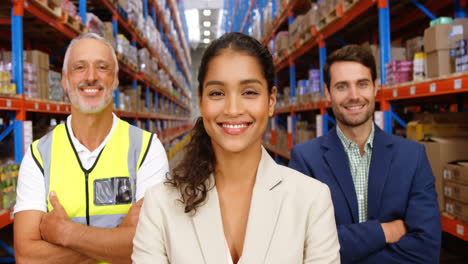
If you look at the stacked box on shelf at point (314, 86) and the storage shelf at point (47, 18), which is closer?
the storage shelf at point (47, 18)

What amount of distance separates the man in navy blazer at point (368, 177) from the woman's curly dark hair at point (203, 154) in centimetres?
89

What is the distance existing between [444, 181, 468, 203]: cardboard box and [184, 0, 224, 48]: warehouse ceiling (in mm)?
19909

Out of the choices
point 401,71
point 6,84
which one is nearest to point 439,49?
point 401,71

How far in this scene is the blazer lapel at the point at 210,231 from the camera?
1287 millimetres

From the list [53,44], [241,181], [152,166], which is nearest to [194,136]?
[241,181]

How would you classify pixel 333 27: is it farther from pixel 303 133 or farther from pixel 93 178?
pixel 93 178

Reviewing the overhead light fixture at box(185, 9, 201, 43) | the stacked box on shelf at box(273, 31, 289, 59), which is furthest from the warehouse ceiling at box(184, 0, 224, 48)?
the stacked box on shelf at box(273, 31, 289, 59)

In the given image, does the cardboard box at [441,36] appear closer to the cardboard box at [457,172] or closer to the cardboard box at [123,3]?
the cardboard box at [457,172]

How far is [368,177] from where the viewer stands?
2.15 m

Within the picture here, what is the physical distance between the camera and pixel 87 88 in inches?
83.3

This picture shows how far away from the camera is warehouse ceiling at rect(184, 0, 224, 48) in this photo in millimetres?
21375

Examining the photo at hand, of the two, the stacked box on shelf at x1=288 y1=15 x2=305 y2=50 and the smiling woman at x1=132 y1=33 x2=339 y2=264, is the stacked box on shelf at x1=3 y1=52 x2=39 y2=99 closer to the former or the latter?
the smiling woman at x1=132 y1=33 x2=339 y2=264

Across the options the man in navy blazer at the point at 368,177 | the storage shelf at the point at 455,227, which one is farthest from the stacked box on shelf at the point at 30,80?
the storage shelf at the point at 455,227

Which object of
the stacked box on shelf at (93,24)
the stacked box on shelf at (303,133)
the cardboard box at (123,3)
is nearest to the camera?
the stacked box on shelf at (93,24)
